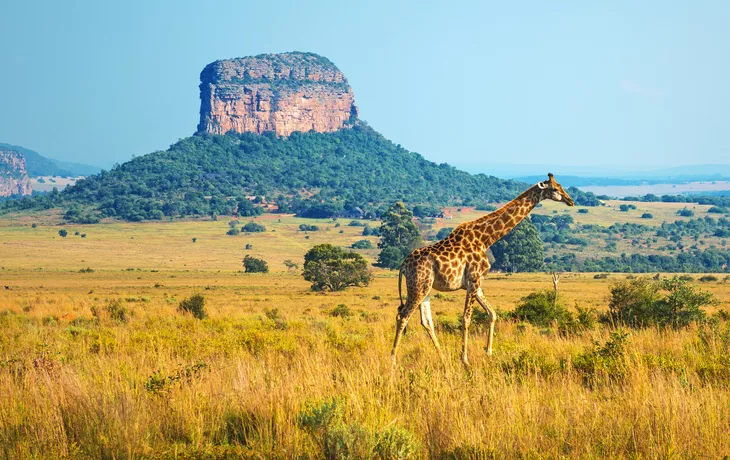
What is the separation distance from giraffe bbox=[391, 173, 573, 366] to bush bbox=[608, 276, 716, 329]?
7.49 meters

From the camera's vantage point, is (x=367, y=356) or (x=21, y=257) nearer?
(x=367, y=356)

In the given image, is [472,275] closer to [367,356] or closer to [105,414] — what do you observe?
[367,356]

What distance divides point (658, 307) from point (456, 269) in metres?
10.3

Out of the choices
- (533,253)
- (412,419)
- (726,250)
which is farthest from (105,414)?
(726,250)

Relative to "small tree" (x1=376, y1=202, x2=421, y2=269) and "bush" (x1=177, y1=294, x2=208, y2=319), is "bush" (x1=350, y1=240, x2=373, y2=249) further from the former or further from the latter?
"bush" (x1=177, y1=294, x2=208, y2=319)

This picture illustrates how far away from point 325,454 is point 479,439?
115 cm

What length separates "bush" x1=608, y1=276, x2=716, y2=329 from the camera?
16.5m

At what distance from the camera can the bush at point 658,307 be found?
54.3ft

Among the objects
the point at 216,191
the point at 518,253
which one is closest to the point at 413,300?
the point at 518,253

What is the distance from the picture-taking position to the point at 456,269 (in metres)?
9.16

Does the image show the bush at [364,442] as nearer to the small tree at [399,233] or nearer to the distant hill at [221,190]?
the small tree at [399,233]

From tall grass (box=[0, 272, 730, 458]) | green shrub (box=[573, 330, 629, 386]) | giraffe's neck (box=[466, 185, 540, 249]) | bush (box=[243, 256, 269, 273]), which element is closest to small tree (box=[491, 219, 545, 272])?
bush (box=[243, 256, 269, 273])

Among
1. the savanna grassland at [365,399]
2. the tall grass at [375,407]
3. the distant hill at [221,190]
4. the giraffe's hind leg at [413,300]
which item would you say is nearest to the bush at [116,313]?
the savanna grassland at [365,399]

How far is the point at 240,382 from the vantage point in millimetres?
7070
